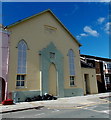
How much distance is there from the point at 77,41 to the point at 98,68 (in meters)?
8.92

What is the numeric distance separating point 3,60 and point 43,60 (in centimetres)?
495

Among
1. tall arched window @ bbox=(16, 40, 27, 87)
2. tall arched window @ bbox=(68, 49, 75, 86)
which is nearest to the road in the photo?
tall arched window @ bbox=(16, 40, 27, 87)

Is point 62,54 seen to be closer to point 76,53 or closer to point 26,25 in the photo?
point 76,53

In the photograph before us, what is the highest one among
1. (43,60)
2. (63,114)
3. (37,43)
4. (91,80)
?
(37,43)

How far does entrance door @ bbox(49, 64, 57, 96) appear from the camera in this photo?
55.0 feet

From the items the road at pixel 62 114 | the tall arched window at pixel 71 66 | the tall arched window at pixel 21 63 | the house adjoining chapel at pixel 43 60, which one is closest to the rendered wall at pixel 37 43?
the house adjoining chapel at pixel 43 60

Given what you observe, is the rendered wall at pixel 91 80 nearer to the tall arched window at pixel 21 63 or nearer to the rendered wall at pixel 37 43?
the rendered wall at pixel 37 43

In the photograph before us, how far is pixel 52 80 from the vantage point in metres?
17.1

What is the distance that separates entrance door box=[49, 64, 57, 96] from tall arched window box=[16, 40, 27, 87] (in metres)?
3.59

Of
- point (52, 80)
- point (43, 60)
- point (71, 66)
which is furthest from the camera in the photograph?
point (71, 66)

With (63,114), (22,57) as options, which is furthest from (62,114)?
(22,57)

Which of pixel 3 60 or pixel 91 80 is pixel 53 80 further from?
pixel 91 80

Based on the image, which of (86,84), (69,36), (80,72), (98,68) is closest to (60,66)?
(80,72)

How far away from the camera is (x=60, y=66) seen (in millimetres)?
18031
